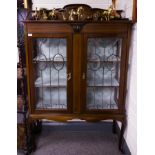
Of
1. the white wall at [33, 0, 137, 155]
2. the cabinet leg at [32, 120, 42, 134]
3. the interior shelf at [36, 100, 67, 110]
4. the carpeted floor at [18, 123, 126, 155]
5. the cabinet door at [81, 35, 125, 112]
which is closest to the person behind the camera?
the white wall at [33, 0, 137, 155]

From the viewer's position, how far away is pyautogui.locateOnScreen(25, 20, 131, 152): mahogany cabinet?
6.29 feet

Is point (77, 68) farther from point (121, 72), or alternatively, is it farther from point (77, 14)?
point (77, 14)

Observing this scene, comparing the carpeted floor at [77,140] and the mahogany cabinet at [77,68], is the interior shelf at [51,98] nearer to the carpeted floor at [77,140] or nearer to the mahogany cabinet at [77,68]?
the mahogany cabinet at [77,68]

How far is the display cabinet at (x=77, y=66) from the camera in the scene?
192 cm

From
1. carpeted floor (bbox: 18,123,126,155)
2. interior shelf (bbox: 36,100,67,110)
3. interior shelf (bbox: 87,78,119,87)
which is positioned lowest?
carpeted floor (bbox: 18,123,126,155)

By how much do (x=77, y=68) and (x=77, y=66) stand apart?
2 cm

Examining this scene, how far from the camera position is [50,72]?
214 centimetres

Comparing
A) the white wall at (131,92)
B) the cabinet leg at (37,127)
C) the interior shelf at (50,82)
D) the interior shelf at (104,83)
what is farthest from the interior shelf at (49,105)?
the white wall at (131,92)

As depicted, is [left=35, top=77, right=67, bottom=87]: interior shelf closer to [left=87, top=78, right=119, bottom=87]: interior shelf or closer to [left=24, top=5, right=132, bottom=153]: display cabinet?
[left=24, top=5, right=132, bottom=153]: display cabinet

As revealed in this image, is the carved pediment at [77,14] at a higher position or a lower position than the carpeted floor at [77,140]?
higher

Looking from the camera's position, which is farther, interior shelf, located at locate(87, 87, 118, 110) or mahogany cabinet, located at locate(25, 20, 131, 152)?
interior shelf, located at locate(87, 87, 118, 110)

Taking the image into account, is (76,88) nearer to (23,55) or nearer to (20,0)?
(23,55)

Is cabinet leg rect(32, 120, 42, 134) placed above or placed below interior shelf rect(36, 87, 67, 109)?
below

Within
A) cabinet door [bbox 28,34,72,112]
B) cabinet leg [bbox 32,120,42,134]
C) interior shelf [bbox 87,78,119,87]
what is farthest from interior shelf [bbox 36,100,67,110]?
cabinet leg [bbox 32,120,42,134]
